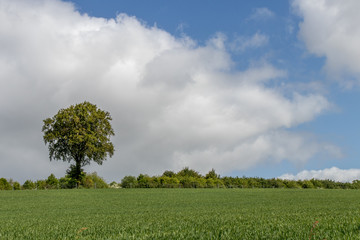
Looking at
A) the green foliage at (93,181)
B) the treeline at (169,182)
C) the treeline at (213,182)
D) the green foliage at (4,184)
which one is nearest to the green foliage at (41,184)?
the treeline at (169,182)

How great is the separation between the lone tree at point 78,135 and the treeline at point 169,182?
Result: 4.10 m

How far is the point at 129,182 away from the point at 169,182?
8737 millimetres

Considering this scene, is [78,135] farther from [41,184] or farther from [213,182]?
[213,182]

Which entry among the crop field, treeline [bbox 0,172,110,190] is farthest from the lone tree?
the crop field

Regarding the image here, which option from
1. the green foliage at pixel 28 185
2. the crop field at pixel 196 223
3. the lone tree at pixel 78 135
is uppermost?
the lone tree at pixel 78 135

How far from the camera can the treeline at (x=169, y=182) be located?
6319 cm

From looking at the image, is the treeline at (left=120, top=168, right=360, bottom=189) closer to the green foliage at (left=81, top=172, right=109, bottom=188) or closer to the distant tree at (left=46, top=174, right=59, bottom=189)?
the green foliage at (left=81, top=172, right=109, bottom=188)

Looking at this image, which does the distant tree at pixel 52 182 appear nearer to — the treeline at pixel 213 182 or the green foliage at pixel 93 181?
the green foliage at pixel 93 181

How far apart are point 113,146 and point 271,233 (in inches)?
2289

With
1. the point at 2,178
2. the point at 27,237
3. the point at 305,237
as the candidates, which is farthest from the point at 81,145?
the point at 305,237

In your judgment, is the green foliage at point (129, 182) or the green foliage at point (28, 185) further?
the green foliage at point (129, 182)

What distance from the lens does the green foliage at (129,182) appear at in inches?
2682

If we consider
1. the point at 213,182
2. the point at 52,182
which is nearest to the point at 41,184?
the point at 52,182

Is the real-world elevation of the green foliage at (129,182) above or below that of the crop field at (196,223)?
above
